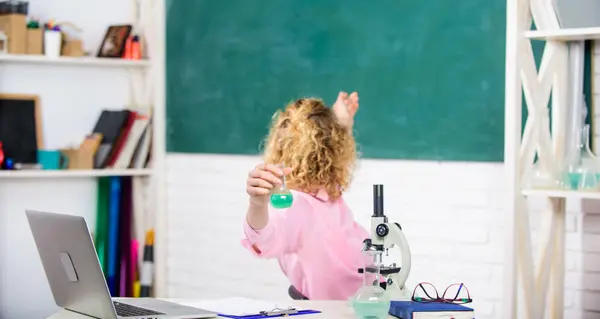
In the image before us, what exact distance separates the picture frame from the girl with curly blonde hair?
1.50m

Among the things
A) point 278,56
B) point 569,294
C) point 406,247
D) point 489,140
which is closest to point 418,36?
point 489,140

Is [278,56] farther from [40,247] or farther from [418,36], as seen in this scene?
[40,247]

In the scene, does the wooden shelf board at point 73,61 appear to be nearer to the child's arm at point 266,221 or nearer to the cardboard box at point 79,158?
the cardboard box at point 79,158

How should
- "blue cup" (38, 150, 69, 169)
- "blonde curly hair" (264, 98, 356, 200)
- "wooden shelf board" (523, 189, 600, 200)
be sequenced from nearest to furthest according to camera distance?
1. "wooden shelf board" (523, 189, 600, 200)
2. "blonde curly hair" (264, 98, 356, 200)
3. "blue cup" (38, 150, 69, 169)

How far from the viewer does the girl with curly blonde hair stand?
11.7 ft

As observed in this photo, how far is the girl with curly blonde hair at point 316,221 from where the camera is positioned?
357 centimetres

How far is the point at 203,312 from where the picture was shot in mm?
2826

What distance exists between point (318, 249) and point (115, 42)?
212 centimetres

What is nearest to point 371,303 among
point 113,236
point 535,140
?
point 535,140

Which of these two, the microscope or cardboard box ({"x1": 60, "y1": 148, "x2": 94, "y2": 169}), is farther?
cardboard box ({"x1": 60, "y1": 148, "x2": 94, "y2": 169})

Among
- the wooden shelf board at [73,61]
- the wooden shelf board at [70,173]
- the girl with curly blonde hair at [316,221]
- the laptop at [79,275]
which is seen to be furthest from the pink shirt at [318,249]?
the wooden shelf board at [73,61]

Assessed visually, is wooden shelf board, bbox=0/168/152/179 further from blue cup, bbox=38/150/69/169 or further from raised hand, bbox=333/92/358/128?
raised hand, bbox=333/92/358/128

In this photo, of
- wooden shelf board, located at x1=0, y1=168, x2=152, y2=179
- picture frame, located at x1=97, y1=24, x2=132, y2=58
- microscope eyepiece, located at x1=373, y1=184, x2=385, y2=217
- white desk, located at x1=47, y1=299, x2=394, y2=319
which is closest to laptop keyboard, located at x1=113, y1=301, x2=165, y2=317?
white desk, located at x1=47, y1=299, x2=394, y2=319

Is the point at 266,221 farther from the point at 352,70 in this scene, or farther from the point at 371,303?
the point at 352,70
